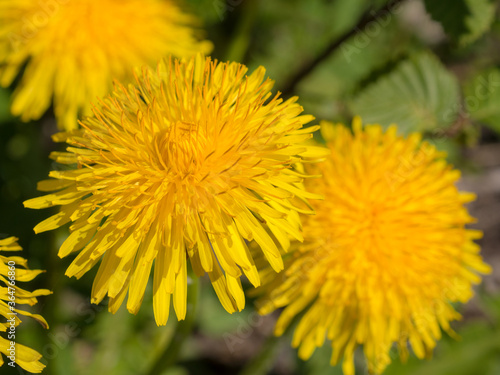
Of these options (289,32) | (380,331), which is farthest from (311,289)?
(289,32)

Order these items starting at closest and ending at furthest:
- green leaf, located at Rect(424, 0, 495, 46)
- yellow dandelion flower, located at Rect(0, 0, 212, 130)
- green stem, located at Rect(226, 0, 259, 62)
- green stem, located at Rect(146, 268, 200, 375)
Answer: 1. green stem, located at Rect(146, 268, 200, 375)
2. green leaf, located at Rect(424, 0, 495, 46)
3. yellow dandelion flower, located at Rect(0, 0, 212, 130)
4. green stem, located at Rect(226, 0, 259, 62)

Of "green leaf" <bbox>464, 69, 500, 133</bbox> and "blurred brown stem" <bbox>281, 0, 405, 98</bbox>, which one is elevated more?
"blurred brown stem" <bbox>281, 0, 405, 98</bbox>

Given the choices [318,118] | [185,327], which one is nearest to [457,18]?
[318,118]

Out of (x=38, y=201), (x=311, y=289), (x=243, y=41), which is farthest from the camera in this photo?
(x=243, y=41)

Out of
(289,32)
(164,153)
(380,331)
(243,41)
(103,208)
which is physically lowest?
(380,331)

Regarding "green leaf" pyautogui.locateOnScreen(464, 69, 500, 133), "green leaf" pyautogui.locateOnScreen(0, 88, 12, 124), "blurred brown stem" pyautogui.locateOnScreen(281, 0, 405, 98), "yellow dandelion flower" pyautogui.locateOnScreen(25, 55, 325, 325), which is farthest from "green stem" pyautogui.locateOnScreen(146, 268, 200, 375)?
"green leaf" pyautogui.locateOnScreen(0, 88, 12, 124)

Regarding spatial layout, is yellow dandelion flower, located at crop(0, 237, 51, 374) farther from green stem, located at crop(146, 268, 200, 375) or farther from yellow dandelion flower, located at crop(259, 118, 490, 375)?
yellow dandelion flower, located at crop(259, 118, 490, 375)

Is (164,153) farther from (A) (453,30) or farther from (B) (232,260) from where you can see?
(A) (453,30)

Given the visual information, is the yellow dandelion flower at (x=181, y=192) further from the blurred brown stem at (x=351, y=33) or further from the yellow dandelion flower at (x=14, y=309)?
the blurred brown stem at (x=351, y=33)
